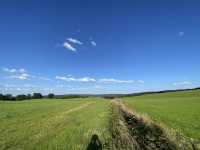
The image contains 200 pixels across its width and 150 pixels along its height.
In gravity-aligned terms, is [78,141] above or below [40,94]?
below

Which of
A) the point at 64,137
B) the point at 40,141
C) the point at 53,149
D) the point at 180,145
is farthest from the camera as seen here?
the point at 64,137

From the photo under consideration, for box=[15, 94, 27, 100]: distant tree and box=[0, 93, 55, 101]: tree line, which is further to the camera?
box=[15, 94, 27, 100]: distant tree

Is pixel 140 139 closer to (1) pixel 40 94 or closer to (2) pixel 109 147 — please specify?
(2) pixel 109 147

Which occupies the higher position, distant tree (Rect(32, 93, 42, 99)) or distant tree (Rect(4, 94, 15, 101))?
distant tree (Rect(32, 93, 42, 99))

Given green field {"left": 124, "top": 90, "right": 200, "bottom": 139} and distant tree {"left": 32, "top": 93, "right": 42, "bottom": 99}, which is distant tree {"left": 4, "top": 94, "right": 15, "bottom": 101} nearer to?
distant tree {"left": 32, "top": 93, "right": 42, "bottom": 99}

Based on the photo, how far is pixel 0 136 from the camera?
13695 millimetres

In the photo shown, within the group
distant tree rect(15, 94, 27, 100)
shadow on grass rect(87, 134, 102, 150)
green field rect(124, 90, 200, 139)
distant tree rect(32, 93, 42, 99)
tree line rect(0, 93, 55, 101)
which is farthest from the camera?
distant tree rect(32, 93, 42, 99)

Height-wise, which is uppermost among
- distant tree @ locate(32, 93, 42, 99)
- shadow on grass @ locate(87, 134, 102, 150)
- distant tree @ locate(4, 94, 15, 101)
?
distant tree @ locate(32, 93, 42, 99)

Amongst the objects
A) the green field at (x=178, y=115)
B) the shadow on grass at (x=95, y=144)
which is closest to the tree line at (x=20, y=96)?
the green field at (x=178, y=115)

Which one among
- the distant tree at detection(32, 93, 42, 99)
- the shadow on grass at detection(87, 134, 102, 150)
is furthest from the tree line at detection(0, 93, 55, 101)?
the shadow on grass at detection(87, 134, 102, 150)

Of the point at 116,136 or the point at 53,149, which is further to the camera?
the point at 116,136

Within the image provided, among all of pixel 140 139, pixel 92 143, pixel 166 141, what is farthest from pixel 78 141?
pixel 166 141

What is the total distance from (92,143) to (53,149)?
86.3 inches

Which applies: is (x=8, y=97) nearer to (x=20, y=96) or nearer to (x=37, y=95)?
(x=20, y=96)
